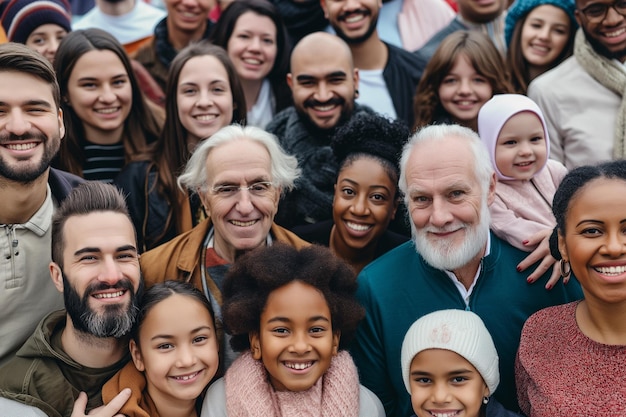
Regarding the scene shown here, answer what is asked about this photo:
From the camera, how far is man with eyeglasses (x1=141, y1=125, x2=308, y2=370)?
194 inches

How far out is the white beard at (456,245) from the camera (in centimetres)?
460

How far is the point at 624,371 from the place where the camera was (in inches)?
156

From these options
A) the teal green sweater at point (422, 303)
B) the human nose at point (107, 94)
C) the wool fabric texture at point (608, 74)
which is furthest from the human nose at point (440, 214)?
the human nose at point (107, 94)

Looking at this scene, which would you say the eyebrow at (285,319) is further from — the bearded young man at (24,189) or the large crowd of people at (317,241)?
the bearded young man at (24,189)

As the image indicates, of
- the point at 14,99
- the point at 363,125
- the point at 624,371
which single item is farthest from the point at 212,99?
the point at 624,371

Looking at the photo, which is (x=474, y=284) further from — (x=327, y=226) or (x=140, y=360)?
(x=140, y=360)

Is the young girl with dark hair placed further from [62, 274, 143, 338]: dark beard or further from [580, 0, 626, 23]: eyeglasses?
[62, 274, 143, 338]: dark beard

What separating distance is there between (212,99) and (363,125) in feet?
3.90

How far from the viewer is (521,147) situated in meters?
5.17

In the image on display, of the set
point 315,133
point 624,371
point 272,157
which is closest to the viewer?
point 624,371

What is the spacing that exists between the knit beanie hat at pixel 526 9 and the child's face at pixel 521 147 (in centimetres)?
161

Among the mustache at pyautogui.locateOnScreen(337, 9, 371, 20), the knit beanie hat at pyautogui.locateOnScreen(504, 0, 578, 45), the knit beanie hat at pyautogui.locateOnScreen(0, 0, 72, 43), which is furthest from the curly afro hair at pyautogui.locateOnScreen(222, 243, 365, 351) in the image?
the knit beanie hat at pyautogui.locateOnScreen(0, 0, 72, 43)

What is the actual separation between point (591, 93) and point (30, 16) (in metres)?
4.27

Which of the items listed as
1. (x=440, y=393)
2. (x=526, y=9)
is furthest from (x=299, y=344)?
(x=526, y=9)
